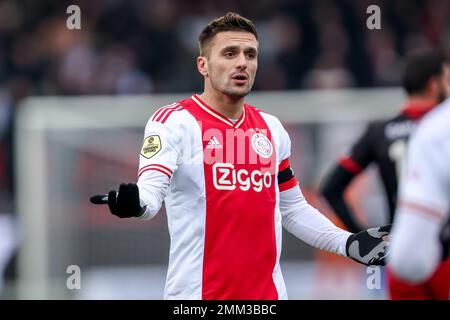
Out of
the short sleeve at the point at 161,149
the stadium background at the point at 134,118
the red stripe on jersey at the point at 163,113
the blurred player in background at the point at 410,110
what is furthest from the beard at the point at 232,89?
the stadium background at the point at 134,118

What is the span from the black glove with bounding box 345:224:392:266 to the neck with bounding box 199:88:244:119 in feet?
2.56

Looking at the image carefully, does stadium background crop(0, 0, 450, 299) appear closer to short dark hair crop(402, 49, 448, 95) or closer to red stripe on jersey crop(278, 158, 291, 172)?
short dark hair crop(402, 49, 448, 95)

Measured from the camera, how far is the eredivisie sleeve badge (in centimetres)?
469

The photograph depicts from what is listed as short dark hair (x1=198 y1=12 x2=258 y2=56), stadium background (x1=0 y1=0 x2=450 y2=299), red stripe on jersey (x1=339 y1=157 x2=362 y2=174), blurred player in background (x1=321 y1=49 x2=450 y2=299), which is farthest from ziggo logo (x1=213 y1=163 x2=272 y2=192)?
stadium background (x1=0 y1=0 x2=450 y2=299)

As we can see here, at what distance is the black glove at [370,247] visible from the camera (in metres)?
4.82

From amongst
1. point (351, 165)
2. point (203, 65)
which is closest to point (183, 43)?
point (351, 165)

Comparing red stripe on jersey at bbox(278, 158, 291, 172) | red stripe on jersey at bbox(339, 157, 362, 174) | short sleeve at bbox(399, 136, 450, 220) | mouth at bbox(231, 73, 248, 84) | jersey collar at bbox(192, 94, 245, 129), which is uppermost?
mouth at bbox(231, 73, 248, 84)

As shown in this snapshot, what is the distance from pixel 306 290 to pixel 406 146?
4.03 meters

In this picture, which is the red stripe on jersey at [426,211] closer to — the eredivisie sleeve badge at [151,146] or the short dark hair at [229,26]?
the eredivisie sleeve badge at [151,146]

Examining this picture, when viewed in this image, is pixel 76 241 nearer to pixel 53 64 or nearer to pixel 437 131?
pixel 53 64

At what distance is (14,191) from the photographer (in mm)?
11195

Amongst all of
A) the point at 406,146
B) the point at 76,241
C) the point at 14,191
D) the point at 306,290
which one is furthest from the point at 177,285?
the point at 14,191

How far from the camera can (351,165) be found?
6.52 m

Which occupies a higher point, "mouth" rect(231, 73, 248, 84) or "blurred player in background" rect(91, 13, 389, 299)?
"mouth" rect(231, 73, 248, 84)
